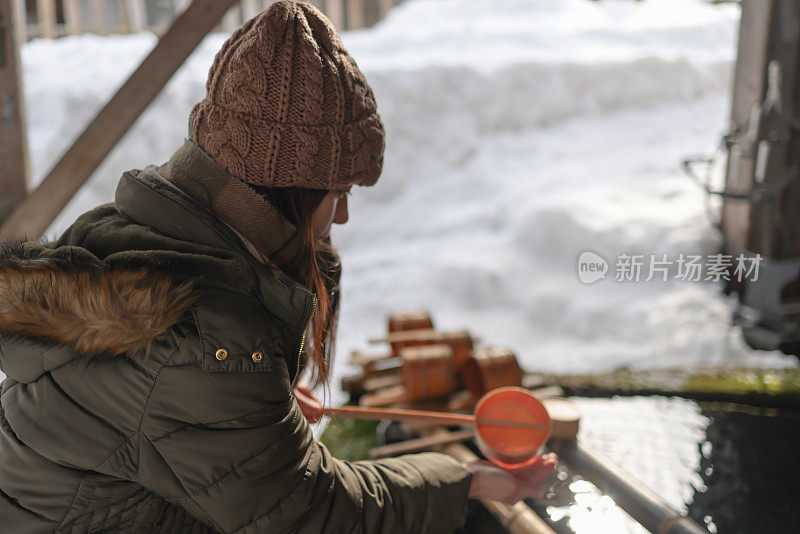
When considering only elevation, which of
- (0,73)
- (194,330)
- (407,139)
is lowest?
(407,139)

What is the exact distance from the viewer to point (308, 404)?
5.54ft

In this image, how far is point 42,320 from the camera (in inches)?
40.4

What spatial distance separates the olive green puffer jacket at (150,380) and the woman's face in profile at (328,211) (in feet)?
0.59

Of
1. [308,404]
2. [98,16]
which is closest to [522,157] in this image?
[98,16]

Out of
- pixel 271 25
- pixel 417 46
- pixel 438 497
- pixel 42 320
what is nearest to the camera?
pixel 42 320

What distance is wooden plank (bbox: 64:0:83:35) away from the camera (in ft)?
27.2

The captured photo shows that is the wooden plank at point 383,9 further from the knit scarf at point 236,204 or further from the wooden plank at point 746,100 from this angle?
the knit scarf at point 236,204

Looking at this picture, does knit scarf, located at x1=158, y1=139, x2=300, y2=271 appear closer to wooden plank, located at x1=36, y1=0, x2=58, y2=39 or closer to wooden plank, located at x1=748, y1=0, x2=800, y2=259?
wooden plank, located at x1=748, y1=0, x2=800, y2=259

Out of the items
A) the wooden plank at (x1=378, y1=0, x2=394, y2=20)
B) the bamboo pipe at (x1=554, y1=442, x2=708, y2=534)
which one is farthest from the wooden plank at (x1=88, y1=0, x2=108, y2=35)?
the bamboo pipe at (x1=554, y1=442, x2=708, y2=534)

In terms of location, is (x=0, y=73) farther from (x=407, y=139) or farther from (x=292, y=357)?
(x=407, y=139)

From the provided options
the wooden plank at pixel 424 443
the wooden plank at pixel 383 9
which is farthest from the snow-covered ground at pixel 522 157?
the wooden plank at pixel 424 443

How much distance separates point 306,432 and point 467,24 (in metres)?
9.42

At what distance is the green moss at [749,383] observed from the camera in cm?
282

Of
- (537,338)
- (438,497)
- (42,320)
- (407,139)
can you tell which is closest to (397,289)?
(537,338)
